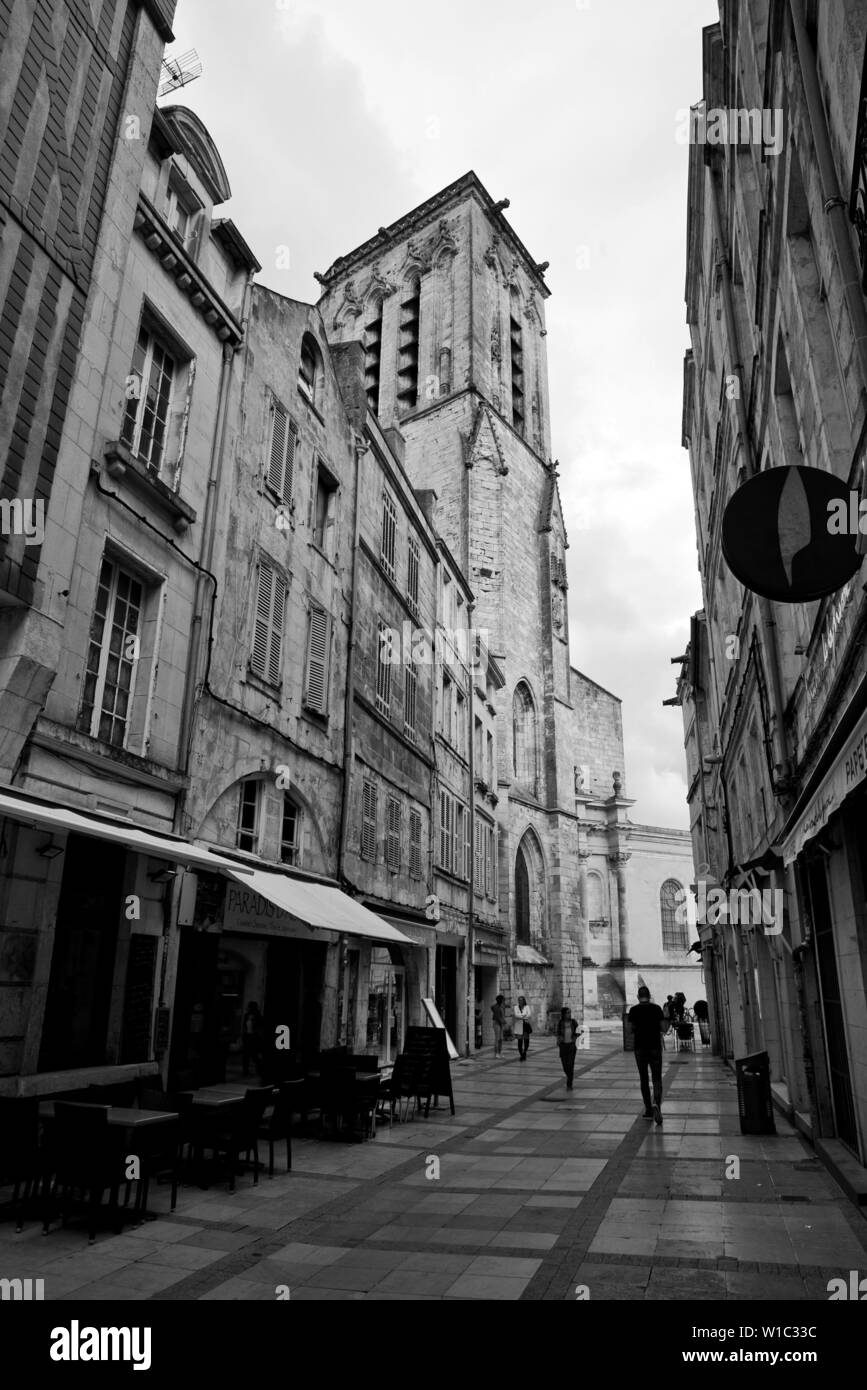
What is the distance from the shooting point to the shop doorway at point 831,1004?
831cm

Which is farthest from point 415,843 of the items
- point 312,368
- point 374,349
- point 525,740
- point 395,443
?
point 374,349

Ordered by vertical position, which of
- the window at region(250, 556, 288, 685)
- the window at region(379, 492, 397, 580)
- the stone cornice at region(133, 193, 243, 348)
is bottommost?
the window at region(250, 556, 288, 685)

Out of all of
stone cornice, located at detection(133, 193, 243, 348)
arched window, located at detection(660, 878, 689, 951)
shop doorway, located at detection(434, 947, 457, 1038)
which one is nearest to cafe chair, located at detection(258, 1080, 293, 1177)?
stone cornice, located at detection(133, 193, 243, 348)

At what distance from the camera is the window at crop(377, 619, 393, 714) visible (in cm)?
1806

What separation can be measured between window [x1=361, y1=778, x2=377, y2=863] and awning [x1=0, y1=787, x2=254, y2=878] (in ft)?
24.2

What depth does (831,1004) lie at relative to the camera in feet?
28.9

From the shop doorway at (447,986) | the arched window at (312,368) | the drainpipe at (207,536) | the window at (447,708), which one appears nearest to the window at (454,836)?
the window at (447,708)

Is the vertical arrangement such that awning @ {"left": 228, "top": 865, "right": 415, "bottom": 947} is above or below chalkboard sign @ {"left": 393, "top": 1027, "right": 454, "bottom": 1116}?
above

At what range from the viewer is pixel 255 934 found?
11.5 m

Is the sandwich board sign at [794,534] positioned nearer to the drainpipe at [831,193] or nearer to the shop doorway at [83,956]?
the drainpipe at [831,193]

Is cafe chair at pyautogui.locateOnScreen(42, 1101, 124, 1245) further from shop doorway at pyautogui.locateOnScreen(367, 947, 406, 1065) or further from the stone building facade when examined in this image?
shop doorway at pyautogui.locateOnScreen(367, 947, 406, 1065)

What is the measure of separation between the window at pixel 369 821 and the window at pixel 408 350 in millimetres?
32476

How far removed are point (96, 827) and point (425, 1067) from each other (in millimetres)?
7165

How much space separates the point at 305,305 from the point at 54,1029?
1260cm
